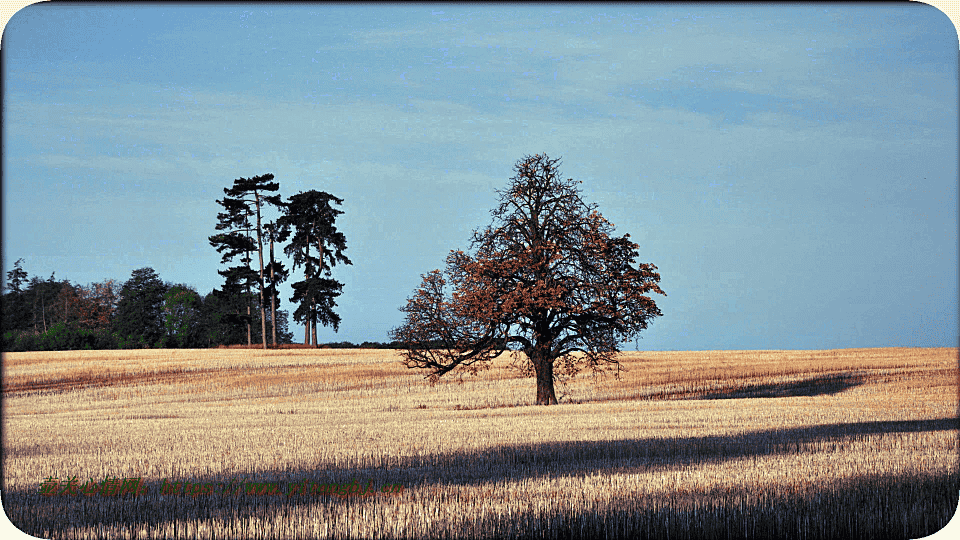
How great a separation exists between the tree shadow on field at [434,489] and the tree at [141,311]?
250 feet

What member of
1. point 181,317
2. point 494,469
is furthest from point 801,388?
point 181,317

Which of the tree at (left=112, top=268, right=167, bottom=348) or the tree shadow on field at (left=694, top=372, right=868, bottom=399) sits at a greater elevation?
the tree at (left=112, top=268, right=167, bottom=348)

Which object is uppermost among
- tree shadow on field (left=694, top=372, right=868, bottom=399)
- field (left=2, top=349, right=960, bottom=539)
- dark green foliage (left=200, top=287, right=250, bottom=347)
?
dark green foliage (left=200, top=287, right=250, bottom=347)

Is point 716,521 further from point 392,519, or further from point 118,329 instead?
point 118,329

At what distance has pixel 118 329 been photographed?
3580 inches

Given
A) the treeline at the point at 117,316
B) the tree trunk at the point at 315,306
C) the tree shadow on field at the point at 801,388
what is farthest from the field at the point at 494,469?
the treeline at the point at 117,316

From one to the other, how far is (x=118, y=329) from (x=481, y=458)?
84277 mm

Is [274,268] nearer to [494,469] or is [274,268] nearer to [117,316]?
[117,316]

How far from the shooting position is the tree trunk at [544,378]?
34531mm

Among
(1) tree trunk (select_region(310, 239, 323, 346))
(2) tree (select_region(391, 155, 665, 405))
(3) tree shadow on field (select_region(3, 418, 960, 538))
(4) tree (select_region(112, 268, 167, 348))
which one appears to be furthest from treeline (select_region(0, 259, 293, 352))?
(3) tree shadow on field (select_region(3, 418, 960, 538))

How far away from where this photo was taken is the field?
10469mm

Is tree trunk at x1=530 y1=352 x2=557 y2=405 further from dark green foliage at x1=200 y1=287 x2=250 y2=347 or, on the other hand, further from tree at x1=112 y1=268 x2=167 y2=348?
tree at x1=112 y1=268 x2=167 y2=348

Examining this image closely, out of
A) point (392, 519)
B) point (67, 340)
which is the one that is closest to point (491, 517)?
point (392, 519)
